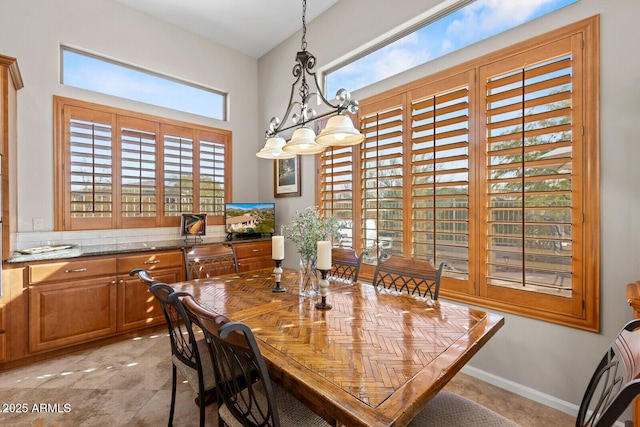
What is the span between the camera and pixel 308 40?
395cm

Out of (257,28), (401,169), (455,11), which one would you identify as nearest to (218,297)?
(401,169)

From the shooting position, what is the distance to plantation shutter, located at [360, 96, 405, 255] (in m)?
2.93

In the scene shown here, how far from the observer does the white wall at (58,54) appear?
9.87 feet

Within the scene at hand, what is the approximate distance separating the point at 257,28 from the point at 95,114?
230cm

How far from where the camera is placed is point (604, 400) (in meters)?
1.02

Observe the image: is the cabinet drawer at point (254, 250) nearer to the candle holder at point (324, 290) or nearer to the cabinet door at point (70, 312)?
the cabinet door at point (70, 312)

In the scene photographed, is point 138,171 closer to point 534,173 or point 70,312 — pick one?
point 70,312

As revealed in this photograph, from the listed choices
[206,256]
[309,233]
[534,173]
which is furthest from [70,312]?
[534,173]

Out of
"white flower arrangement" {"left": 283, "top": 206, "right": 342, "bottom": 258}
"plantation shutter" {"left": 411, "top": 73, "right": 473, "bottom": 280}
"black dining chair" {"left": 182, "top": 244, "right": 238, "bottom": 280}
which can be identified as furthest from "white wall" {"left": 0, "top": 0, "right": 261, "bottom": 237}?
"plantation shutter" {"left": 411, "top": 73, "right": 473, "bottom": 280}

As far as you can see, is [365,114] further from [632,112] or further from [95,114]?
[95,114]

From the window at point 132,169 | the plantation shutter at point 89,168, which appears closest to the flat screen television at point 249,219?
the window at point 132,169

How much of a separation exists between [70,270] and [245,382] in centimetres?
249

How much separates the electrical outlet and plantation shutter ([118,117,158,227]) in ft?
2.36

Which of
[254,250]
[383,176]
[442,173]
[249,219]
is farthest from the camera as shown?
[249,219]
